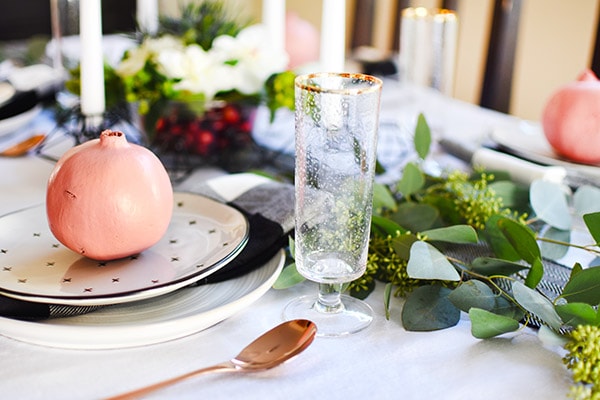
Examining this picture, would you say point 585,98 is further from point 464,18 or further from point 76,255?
point 464,18

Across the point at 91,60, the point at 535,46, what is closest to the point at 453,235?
the point at 91,60

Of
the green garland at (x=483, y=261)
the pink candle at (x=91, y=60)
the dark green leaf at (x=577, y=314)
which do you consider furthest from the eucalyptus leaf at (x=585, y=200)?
the pink candle at (x=91, y=60)

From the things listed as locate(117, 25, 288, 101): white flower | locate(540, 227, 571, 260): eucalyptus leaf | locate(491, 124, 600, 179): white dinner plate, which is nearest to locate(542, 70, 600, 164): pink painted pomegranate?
locate(491, 124, 600, 179): white dinner plate

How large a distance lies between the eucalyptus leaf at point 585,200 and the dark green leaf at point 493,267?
0.26m

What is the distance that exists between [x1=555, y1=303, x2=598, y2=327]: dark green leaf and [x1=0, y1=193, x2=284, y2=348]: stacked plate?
10.7 inches

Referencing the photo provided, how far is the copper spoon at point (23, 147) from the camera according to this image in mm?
1147

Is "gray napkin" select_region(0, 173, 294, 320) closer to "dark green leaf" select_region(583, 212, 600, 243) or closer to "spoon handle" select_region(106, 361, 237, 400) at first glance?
"spoon handle" select_region(106, 361, 237, 400)

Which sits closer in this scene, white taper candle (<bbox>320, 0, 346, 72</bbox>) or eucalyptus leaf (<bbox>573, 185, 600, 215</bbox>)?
eucalyptus leaf (<bbox>573, 185, 600, 215</bbox>)

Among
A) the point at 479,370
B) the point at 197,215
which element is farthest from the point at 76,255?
the point at 479,370

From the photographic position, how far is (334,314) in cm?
69

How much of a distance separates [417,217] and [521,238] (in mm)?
127

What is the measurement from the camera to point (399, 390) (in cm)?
57

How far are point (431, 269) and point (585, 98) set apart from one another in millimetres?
495

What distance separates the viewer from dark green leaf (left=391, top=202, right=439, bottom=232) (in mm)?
805
